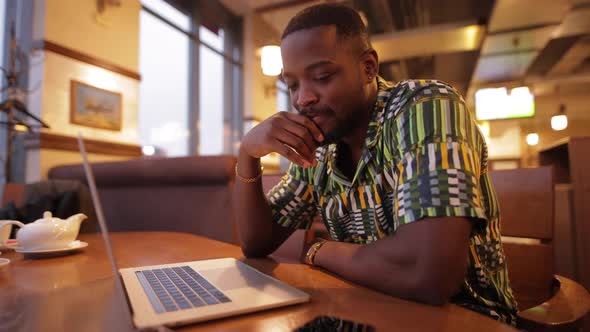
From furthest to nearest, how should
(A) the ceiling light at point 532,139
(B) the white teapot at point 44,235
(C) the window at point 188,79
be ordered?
(A) the ceiling light at point 532,139, (C) the window at point 188,79, (B) the white teapot at point 44,235

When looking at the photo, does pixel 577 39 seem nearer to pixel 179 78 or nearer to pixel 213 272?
pixel 179 78

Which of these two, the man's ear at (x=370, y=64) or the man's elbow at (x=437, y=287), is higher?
the man's ear at (x=370, y=64)

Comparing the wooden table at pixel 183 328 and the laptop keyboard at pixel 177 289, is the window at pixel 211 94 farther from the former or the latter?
the laptop keyboard at pixel 177 289

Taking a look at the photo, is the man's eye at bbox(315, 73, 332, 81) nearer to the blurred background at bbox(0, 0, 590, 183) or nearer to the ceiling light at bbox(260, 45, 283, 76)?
the blurred background at bbox(0, 0, 590, 183)

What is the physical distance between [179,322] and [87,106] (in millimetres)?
3829

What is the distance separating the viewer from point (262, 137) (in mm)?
1049

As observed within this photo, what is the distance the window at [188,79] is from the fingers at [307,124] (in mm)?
3929

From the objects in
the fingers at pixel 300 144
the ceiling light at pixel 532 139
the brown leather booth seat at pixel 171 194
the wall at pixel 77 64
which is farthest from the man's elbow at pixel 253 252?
the ceiling light at pixel 532 139

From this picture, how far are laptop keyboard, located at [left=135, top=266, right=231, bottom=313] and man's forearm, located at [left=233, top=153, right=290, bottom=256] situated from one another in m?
0.33

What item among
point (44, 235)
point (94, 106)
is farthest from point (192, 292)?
point (94, 106)

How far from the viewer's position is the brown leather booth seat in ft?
7.50

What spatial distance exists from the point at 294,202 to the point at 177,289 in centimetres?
66

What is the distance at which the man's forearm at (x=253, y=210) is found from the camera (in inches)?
43.4

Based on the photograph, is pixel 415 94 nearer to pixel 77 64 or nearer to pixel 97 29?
pixel 77 64
